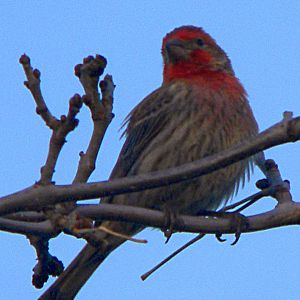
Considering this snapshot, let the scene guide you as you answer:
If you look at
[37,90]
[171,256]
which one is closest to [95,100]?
[37,90]

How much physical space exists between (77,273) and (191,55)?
3429 mm

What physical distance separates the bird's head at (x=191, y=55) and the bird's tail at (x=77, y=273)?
2.50 metres

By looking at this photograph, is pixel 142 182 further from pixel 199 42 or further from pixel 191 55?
pixel 199 42

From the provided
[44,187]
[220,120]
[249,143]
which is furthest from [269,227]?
[220,120]

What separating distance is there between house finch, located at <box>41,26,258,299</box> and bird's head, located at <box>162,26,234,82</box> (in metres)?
0.01

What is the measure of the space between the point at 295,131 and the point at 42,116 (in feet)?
4.72

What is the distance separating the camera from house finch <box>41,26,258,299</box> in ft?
26.0

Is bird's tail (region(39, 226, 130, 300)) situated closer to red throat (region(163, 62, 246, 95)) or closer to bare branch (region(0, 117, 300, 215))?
red throat (region(163, 62, 246, 95))

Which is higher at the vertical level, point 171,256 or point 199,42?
point 199,42

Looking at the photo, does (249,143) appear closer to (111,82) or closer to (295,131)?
(295,131)

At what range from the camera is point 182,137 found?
324 inches

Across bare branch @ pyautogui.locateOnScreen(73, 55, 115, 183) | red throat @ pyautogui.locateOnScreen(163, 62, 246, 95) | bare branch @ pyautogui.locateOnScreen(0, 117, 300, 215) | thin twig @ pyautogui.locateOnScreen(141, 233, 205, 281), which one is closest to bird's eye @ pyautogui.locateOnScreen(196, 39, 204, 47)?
red throat @ pyautogui.locateOnScreen(163, 62, 246, 95)

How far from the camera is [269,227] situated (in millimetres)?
5664

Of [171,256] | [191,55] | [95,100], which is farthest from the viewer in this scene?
[191,55]
